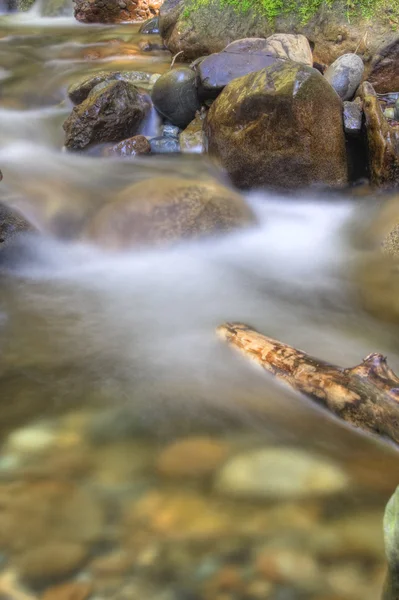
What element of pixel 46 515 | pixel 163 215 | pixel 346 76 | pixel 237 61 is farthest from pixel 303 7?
pixel 46 515

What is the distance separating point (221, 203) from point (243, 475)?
11.5 feet

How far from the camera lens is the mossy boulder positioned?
7805mm

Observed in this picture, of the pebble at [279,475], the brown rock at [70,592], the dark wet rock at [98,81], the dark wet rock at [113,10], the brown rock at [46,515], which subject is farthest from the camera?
the dark wet rock at [113,10]

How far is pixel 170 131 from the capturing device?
7.34 metres

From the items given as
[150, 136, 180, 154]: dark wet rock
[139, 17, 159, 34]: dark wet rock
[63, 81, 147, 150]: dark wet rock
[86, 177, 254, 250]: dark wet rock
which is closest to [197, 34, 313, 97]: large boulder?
[150, 136, 180, 154]: dark wet rock

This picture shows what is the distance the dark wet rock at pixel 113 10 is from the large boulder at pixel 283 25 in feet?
11.2

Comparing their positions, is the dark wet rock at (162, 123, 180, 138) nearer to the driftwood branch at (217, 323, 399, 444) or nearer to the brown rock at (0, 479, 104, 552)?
the driftwood branch at (217, 323, 399, 444)

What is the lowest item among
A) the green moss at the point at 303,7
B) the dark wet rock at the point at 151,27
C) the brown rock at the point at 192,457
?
the brown rock at the point at 192,457

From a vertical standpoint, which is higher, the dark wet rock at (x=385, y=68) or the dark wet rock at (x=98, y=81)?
the dark wet rock at (x=385, y=68)

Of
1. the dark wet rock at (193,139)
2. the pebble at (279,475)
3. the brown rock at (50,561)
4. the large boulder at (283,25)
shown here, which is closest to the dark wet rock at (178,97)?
the dark wet rock at (193,139)

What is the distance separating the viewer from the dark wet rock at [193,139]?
273 inches

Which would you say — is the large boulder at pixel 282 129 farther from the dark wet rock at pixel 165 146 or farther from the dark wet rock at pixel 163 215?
the dark wet rock at pixel 165 146

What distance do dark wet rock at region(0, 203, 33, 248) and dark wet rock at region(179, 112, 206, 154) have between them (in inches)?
108

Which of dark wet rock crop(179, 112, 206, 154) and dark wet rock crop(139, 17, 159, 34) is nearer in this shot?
dark wet rock crop(179, 112, 206, 154)
